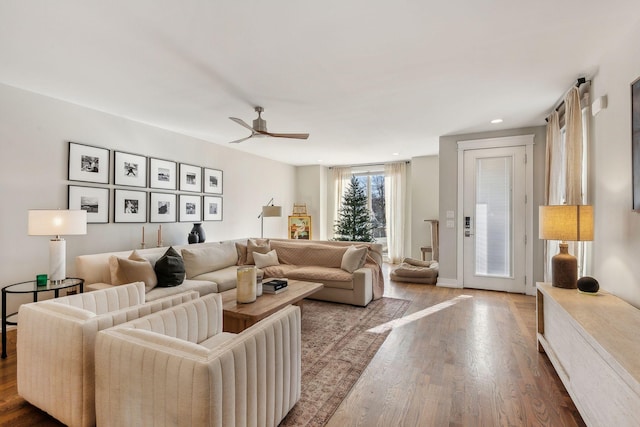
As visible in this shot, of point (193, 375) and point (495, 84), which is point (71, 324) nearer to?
point (193, 375)

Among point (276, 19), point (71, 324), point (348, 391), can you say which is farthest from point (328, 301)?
point (276, 19)

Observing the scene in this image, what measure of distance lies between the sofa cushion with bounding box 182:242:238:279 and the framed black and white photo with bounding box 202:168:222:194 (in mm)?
1261

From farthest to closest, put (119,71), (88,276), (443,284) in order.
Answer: (443,284) < (88,276) < (119,71)

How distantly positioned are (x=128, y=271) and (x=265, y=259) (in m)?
1.97

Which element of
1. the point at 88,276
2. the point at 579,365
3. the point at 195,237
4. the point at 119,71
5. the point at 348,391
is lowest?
the point at 348,391

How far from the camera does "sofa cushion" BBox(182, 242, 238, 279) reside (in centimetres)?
413

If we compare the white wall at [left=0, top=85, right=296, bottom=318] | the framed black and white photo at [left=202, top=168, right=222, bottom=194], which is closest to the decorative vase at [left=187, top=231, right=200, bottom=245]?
the white wall at [left=0, top=85, right=296, bottom=318]

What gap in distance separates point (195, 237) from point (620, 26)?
207 inches

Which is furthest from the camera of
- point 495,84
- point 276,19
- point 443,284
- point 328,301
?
point 443,284

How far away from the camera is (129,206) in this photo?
4.30m

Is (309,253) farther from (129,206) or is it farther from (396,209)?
(396,209)

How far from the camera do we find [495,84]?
3141 millimetres

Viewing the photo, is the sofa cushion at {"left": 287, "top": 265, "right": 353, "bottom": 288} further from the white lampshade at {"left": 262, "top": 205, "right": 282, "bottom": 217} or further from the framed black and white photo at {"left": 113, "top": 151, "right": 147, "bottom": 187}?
the framed black and white photo at {"left": 113, "top": 151, "right": 147, "bottom": 187}

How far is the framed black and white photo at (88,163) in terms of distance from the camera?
3.68m
